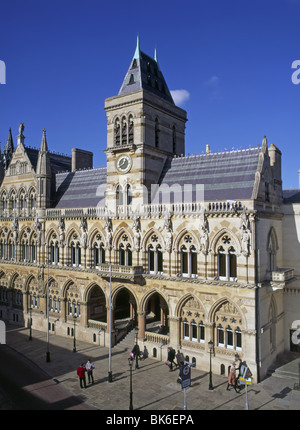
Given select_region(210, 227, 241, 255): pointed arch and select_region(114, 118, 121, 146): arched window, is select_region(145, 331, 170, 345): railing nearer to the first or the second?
select_region(210, 227, 241, 255): pointed arch

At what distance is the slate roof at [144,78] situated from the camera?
40.2 meters

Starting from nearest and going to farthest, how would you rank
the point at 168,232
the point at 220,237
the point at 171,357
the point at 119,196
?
the point at 220,237
the point at 171,357
the point at 168,232
the point at 119,196

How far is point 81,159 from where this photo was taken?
54.1 meters

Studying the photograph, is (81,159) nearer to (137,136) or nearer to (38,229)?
(38,229)

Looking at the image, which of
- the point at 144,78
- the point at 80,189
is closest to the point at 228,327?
the point at 80,189

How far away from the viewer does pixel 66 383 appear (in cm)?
2934

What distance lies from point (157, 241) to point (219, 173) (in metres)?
8.97

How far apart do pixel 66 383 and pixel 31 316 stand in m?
16.8

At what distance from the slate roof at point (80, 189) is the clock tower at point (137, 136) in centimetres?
433

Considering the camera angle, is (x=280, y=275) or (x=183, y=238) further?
(x=183, y=238)

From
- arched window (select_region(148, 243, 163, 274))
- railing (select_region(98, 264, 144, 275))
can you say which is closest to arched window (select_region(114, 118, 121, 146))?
arched window (select_region(148, 243, 163, 274))

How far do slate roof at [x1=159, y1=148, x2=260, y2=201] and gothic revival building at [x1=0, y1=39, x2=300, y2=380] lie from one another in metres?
0.12

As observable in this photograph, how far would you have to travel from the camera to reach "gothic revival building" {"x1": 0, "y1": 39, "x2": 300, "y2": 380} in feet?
102
